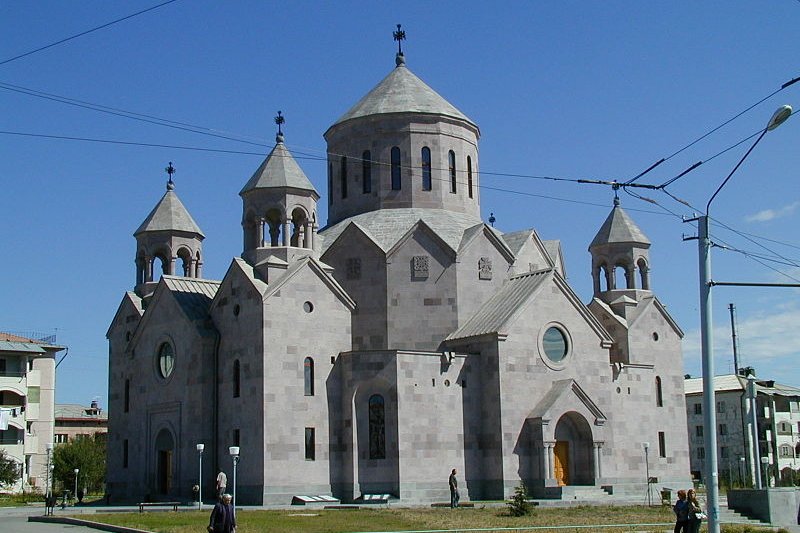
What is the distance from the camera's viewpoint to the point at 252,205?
137 ft

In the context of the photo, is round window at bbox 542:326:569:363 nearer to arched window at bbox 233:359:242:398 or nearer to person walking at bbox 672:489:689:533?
arched window at bbox 233:359:242:398

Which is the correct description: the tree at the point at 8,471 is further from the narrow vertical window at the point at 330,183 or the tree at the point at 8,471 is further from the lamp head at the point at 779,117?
the lamp head at the point at 779,117

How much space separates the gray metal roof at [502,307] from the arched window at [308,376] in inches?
249

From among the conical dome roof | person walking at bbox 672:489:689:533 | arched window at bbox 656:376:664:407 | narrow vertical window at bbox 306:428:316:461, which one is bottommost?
person walking at bbox 672:489:689:533

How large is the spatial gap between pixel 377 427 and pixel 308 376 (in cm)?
346

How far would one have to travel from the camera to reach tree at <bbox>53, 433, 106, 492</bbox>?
224 ft

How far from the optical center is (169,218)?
151 feet

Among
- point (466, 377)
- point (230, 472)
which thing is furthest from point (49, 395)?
point (466, 377)

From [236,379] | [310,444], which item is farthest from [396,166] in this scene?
[310,444]

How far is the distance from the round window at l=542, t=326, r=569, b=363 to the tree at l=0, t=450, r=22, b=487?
34842 millimetres

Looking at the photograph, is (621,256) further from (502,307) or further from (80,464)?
(80,464)

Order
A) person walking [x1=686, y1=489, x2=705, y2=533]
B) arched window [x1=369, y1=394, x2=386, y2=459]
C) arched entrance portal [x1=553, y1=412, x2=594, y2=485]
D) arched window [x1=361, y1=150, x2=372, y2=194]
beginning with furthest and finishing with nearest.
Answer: arched window [x1=361, y1=150, x2=372, y2=194] → arched entrance portal [x1=553, y1=412, x2=594, y2=485] → arched window [x1=369, y1=394, x2=386, y2=459] → person walking [x1=686, y1=489, x2=705, y2=533]

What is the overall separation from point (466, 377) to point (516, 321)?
3164 mm

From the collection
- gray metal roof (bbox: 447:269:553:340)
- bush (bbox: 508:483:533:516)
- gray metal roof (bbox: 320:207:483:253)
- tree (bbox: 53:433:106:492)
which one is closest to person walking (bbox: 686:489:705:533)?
bush (bbox: 508:483:533:516)
